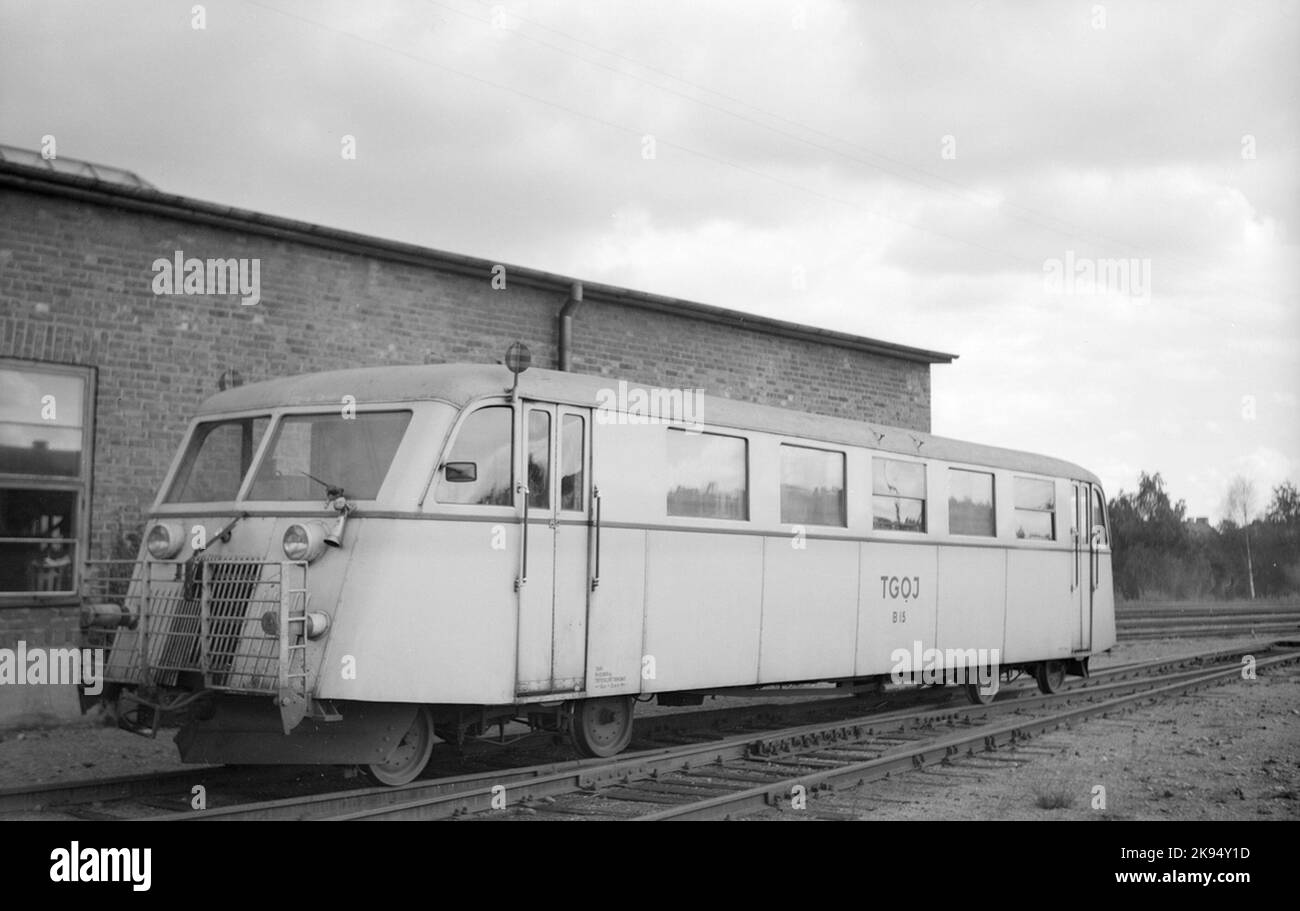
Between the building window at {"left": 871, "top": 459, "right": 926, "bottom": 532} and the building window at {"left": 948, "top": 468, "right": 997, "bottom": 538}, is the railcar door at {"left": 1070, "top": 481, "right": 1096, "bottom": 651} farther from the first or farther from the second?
the building window at {"left": 871, "top": 459, "right": 926, "bottom": 532}

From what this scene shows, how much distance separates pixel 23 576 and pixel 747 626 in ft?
21.0

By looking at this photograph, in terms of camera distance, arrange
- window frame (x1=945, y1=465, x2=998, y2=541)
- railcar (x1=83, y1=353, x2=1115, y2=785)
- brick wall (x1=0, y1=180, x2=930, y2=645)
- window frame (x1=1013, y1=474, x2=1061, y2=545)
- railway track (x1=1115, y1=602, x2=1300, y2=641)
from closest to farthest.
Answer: railcar (x1=83, y1=353, x2=1115, y2=785)
brick wall (x1=0, y1=180, x2=930, y2=645)
window frame (x1=945, y1=465, x2=998, y2=541)
window frame (x1=1013, y1=474, x2=1061, y2=545)
railway track (x1=1115, y1=602, x2=1300, y2=641)

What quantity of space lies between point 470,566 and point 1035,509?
817 centimetres

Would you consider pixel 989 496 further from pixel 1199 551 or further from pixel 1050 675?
pixel 1199 551

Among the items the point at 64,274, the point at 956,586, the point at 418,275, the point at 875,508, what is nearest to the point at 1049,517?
the point at 956,586

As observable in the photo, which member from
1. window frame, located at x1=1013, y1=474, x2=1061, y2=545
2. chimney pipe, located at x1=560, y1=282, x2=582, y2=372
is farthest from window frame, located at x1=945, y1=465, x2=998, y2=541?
chimney pipe, located at x1=560, y1=282, x2=582, y2=372

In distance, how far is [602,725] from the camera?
9.52m

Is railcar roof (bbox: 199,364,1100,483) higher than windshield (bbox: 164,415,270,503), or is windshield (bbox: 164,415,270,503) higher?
railcar roof (bbox: 199,364,1100,483)

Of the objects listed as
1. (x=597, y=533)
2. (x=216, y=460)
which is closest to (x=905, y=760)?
(x=597, y=533)

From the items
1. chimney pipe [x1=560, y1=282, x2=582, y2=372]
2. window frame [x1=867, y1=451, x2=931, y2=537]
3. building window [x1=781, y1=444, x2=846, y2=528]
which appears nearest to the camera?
building window [x1=781, y1=444, x2=846, y2=528]

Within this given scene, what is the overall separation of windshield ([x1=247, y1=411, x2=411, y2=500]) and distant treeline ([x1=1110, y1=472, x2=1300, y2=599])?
33.4 metres

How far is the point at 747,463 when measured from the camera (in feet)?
33.8

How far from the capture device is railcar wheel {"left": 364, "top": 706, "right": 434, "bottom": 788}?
8188 mm
